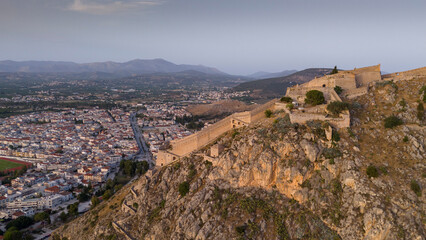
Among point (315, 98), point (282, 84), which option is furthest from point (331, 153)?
point (282, 84)

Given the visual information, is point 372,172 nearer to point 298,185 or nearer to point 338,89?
point 298,185

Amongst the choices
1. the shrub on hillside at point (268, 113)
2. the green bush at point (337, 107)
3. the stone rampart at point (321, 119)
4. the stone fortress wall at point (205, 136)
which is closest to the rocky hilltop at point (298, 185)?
the stone rampart at point (321, 119)

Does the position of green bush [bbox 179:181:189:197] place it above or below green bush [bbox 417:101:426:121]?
below

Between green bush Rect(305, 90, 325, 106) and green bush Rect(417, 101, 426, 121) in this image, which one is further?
green bush Rect(305, 90, 325, 106)

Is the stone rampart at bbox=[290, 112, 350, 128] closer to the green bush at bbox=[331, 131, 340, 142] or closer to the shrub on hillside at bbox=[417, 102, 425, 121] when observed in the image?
the green bush at bbox=[331, 131, 340, 142]

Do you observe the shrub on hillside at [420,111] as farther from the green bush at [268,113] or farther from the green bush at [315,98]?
the green bush at [268,113]

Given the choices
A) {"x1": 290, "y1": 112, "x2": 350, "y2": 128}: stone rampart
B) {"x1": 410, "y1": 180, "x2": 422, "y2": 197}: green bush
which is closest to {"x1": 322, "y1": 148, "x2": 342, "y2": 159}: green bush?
{"x1": 290, "y1": 112, "x2": 350, "y2": 128}: stone rampart
